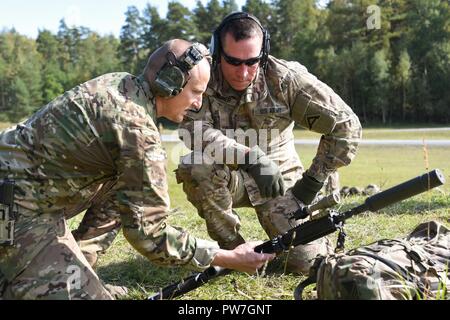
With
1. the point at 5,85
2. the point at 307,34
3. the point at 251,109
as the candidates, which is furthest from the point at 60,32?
the point at 251,109

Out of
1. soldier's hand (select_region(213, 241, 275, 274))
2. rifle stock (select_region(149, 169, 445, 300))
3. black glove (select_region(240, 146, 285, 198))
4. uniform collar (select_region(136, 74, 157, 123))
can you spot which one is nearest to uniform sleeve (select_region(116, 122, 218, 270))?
uniform collar (select_region(136, 74, 157, 123))

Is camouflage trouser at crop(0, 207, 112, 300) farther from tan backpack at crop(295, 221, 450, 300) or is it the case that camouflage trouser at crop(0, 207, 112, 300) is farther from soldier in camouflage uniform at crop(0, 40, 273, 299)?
tan backpack at crop(295, 221, 450, 300)

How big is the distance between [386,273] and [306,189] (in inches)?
70.7

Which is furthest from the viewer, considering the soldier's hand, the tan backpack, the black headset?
A: the black headset

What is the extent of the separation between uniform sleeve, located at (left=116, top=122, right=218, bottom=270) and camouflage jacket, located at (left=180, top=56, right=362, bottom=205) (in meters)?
1.55

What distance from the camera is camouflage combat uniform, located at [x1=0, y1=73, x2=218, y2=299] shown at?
2.90 m

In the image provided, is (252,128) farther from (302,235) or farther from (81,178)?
(81,178)

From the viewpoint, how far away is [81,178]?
10.3ft

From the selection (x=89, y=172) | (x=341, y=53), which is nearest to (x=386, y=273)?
(x=89, y=172)

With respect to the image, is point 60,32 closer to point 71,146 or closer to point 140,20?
point 140,20

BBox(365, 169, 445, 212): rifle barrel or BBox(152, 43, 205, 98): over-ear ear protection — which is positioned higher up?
BBox(152, 43, 205, 98): over-ear ear protection
